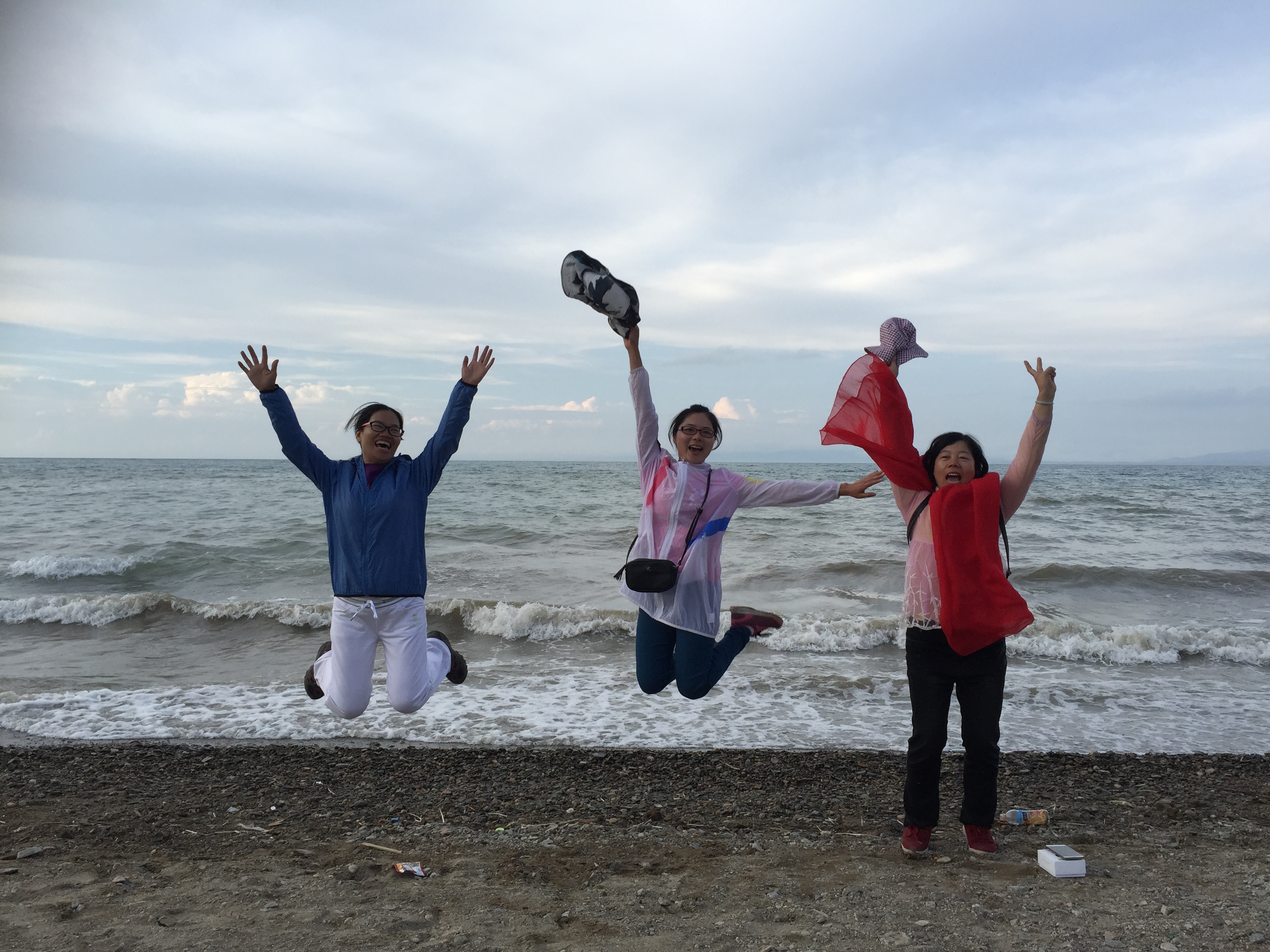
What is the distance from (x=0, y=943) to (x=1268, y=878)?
19.9ft

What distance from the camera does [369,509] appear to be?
4738 mm

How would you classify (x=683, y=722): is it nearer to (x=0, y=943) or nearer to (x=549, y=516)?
(x=0, y=943)

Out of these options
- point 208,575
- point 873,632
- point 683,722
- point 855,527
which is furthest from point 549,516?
point 683,722

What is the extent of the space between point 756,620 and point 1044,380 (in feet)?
7.80

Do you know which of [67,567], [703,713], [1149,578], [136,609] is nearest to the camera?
[703,713]

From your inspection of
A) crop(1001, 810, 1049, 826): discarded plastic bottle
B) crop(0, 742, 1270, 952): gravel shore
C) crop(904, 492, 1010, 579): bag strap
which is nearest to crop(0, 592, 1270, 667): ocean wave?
crop(0, 742, 1270, 952): gravel shore

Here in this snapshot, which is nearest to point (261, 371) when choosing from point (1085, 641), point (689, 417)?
point (689, 417)

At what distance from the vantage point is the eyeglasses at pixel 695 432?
16.4ft

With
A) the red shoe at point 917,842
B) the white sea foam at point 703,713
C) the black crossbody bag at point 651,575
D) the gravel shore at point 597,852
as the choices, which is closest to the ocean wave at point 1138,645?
the white sea foam at point 703,713

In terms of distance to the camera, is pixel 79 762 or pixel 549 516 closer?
pixel 79 762

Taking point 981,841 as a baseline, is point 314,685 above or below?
above

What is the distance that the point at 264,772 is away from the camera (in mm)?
6535

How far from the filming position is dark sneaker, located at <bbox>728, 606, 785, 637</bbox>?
551 cm

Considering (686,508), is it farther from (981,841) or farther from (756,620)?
(981,841)
